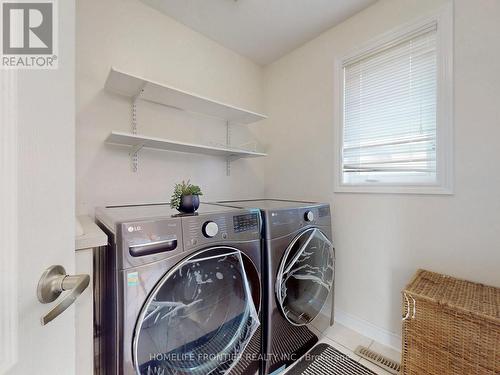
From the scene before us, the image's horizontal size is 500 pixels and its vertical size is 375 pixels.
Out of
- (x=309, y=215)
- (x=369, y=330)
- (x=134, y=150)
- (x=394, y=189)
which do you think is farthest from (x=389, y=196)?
(x=134, y=150)

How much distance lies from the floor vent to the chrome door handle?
178cm

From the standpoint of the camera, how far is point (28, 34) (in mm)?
406

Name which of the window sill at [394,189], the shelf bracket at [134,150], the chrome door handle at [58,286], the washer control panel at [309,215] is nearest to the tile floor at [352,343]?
the washer control panel at [309,215]

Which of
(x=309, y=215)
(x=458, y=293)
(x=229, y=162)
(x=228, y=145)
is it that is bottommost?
(x=458, y=293)

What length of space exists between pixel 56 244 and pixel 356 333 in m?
2.04

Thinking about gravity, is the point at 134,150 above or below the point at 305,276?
above

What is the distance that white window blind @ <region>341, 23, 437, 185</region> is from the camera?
146 cm

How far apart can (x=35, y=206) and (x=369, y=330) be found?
6.89 ft

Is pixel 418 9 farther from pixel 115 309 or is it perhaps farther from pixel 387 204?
pixel 115 309

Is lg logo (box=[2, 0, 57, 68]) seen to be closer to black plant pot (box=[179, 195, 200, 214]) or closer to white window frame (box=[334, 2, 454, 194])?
black plant pot (box=[179, 195, 200, 214])

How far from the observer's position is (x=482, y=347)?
3.27ft

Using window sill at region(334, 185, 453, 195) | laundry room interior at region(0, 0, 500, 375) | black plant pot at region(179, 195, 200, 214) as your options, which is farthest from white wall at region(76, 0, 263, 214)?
window sill at region(334, 185, 453, 195)

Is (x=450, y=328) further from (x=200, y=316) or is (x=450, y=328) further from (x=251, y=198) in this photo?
(x=251, y=198)

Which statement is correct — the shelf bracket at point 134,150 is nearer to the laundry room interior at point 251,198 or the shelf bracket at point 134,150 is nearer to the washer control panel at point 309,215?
the laundry room interior at point 251,198
